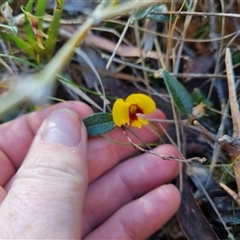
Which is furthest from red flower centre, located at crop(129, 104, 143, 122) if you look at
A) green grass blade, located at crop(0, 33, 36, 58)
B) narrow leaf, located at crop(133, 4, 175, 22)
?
green grass blade, located at crop(0, 33, 36, 58)

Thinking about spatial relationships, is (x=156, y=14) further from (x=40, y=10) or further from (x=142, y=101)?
(x=40, y=10)

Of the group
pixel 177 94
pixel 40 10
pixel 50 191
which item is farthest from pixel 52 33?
pixel 50 191

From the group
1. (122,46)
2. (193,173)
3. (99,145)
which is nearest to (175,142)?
(193,173)

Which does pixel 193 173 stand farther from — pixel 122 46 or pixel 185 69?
pixel 122 46

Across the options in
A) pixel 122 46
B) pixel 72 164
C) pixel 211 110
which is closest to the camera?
pixel 72 164

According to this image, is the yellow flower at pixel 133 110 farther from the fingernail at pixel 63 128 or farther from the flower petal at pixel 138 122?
the fingernail at pixel 63 128

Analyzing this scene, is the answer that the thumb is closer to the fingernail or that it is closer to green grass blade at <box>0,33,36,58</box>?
the fingernail
